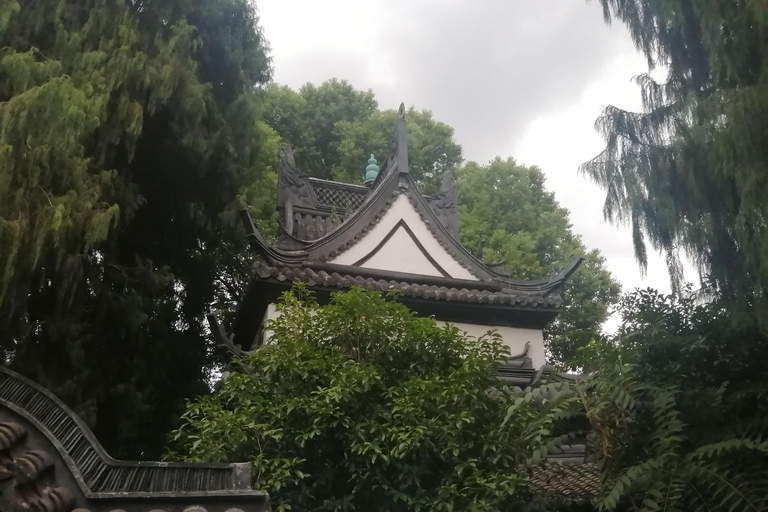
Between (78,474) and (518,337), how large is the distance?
6.61 metres

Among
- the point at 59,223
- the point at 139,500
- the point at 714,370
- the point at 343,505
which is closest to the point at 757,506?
the point at 714,370

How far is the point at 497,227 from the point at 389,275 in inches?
316

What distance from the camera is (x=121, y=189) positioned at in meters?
6.76

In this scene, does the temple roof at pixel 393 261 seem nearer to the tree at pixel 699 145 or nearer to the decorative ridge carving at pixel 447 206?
the decorative ridge carving at pixel 447 206

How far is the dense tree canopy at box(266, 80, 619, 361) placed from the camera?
49.3ft

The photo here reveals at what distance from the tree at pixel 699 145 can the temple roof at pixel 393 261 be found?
3562 mm

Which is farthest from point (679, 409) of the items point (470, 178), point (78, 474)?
point (470, 178)

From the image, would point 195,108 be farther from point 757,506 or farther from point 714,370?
point 757,506

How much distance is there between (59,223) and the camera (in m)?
5.19

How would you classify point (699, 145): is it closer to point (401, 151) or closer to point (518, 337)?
point (518, 337)

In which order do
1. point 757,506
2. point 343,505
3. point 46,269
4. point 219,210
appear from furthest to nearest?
point 219,210 → point 46,269 → point 343,505 → point 757,506

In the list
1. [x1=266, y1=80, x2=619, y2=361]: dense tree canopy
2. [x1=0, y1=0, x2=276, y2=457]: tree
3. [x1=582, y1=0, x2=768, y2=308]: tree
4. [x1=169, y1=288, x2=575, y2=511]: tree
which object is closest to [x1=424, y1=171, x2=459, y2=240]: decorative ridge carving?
[x1=266, y1=80, x2=619, y2=361]: dense tree canopy

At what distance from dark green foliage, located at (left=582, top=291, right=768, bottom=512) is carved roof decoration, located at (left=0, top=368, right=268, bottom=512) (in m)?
2.17

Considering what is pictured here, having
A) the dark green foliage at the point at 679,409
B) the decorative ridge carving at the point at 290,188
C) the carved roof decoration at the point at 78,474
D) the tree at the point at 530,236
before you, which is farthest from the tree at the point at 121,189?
the tree at the point at 530,236
